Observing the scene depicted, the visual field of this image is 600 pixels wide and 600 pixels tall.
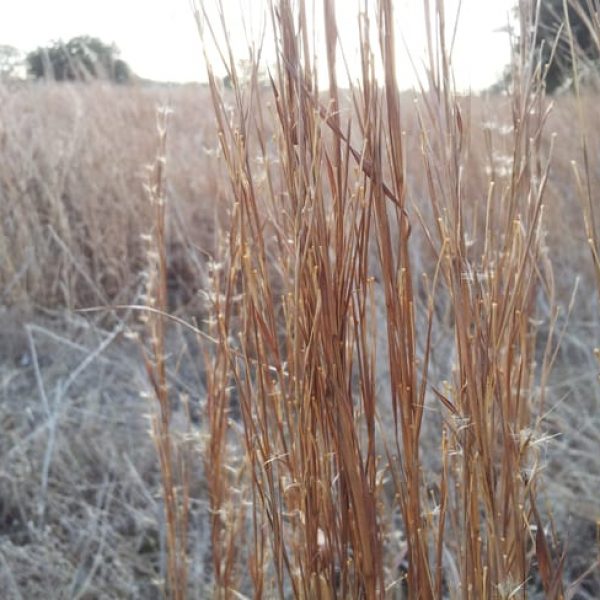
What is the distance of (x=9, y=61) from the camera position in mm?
3812

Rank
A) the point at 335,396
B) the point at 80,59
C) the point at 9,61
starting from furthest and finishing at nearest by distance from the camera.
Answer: the point at 80,59 < the point at 9,61 < the point at 335,396

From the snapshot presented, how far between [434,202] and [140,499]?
1785mm

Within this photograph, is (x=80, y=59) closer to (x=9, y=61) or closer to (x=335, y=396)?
(x=9, y=61)

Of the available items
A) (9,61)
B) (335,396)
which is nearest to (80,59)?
(9,61)

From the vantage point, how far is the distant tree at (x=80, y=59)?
154 inches

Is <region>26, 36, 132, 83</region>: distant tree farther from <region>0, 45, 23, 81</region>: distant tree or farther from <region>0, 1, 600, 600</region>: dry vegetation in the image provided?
<region>0, 1, 600, 600</region>: dry vegetation

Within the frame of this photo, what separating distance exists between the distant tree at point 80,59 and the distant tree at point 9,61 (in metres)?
0.13

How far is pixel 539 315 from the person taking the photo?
306cm

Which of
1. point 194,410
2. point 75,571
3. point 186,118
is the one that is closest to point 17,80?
point 186,118

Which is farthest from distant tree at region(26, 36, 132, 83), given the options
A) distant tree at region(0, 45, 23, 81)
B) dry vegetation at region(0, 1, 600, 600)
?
dry vegetation at region(0, 1, 600, 600)

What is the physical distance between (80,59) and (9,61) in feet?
1.70

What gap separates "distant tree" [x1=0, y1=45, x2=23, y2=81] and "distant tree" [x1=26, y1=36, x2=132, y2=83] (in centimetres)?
13

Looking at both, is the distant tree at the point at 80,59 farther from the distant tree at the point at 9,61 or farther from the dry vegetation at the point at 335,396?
the dry vegetation at the point at 335,396

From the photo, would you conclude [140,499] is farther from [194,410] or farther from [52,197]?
[52,197]
